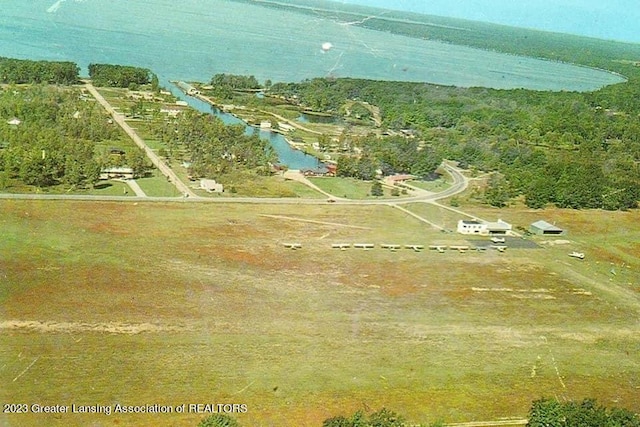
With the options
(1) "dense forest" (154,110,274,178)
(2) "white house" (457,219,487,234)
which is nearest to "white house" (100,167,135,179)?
(1) "dense forest" (154,110,274,178)

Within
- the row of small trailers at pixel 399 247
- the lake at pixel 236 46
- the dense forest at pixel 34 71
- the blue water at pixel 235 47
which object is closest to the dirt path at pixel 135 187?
the row of small trailers at pixel 399 247

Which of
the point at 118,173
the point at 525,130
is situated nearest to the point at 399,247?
the point at 118,173

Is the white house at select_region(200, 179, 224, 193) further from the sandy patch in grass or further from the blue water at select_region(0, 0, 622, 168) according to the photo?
the sandy patch in grass

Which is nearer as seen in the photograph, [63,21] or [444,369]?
[444,369]

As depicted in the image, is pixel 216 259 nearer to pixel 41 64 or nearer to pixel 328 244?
pixel 328 244

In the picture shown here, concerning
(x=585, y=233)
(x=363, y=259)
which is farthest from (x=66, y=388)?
(x=585, y=233)

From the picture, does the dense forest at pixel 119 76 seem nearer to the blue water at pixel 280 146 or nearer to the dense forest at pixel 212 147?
the blue water at pixel 280 146

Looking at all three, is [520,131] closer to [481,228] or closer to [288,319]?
[481,228]
